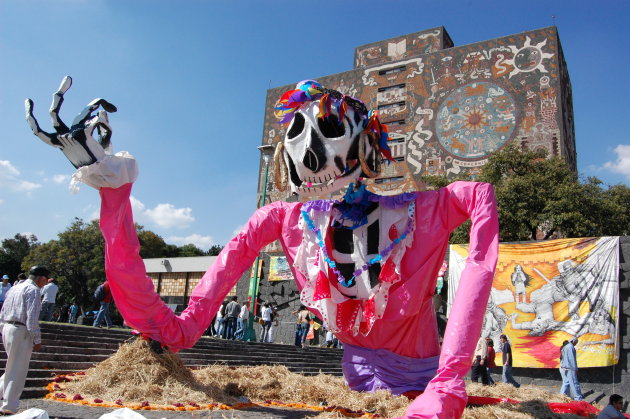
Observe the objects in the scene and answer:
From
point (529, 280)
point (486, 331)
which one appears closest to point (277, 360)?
point (486, 331)

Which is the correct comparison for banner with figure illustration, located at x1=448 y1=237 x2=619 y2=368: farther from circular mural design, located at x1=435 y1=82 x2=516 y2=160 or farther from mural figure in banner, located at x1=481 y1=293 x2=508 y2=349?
circular mural design, located at x1=435 y1=82 x2=516 y2=160

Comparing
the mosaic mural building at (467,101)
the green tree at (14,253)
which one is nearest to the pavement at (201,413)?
the mosaic mural building at (467,101)

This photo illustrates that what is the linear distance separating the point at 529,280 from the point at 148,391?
10768mm

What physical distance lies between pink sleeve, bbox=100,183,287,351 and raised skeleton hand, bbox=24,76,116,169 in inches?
8.7

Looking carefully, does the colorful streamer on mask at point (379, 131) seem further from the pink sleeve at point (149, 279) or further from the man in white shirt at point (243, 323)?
the man in white shirt at point (243, 323)

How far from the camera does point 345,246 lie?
11.4 ft

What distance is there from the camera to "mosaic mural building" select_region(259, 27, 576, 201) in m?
22.9

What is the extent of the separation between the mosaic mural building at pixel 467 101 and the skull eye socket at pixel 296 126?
20.7 metres

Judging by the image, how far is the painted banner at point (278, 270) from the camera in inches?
841

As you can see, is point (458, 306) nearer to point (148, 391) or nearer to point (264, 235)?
point (264, 235)

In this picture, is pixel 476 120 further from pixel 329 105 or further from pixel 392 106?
pixel 329 105

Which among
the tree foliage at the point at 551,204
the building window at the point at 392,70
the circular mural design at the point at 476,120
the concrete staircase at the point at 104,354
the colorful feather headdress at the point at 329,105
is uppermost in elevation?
the building window at the point at 392,70

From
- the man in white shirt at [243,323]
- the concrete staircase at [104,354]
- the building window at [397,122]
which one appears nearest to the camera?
Answer: the concrete staircase at [104,354]

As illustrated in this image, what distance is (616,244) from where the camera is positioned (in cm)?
1188
